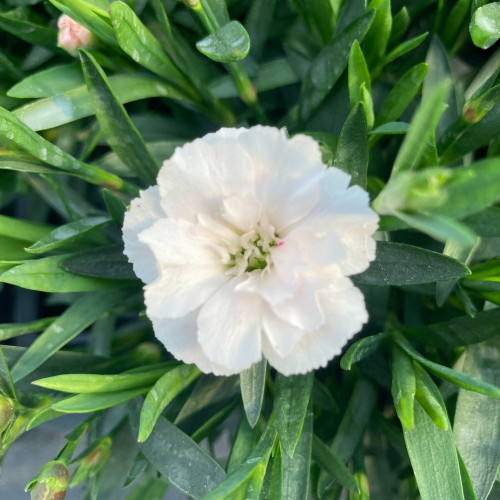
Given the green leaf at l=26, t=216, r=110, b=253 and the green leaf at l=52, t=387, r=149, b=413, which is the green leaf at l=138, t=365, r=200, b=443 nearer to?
the green leaf at l=52, t=387, r=149, b=413

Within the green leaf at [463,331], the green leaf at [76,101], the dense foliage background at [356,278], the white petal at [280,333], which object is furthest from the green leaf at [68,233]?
the green leaf at [463,331]

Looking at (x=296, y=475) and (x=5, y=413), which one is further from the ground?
(x=5, y=413)

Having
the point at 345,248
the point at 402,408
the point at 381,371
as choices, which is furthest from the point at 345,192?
the point at 381,371

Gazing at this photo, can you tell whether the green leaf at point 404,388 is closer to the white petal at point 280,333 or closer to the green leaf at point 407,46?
the white petal at point 280,333

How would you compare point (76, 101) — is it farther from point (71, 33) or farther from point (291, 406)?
point (291, 406)

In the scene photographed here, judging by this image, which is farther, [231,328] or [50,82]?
[50,82]

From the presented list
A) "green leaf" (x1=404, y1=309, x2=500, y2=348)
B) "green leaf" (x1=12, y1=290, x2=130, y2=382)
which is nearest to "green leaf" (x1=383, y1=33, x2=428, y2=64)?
"green leaf" (x1=404, y1=309, x2=500, y2=348)

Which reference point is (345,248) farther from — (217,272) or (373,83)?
(373,83)

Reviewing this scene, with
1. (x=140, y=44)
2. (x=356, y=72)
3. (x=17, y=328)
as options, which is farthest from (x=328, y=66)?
(x=17, y=328)
